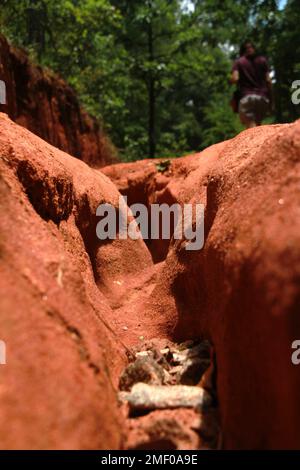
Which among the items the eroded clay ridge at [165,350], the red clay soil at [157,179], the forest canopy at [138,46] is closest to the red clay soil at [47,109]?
the forest canopy at [138,46]

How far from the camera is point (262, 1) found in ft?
34.1

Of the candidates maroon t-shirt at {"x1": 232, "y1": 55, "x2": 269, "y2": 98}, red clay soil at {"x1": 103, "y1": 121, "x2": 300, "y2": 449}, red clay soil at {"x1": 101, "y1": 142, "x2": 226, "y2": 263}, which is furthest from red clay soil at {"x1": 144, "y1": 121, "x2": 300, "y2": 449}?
maroon t-shirt at {"x1": 232, "y1": 55, "x2": 269, "y2": 98}

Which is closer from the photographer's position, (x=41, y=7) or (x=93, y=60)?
(x=41, y=7)

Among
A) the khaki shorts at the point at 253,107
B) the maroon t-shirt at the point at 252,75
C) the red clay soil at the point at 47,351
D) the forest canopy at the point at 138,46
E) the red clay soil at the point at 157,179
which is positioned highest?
the forest canopy at the point at 138,46

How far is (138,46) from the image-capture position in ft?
40.7

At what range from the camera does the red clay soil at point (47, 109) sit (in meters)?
6.32

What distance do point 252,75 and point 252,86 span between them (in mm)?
147

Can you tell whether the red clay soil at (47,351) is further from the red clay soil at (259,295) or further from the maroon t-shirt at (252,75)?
the maroon t-shirt at (252,75)

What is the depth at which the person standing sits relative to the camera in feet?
19.2

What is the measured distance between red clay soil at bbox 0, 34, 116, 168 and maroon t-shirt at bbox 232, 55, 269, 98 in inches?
130

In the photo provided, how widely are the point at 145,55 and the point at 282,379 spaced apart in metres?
11.6

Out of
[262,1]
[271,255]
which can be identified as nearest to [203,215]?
[271,255]
